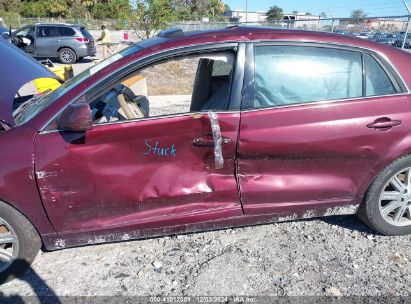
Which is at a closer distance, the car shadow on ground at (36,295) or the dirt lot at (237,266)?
the car shadow on ground at (36,295)

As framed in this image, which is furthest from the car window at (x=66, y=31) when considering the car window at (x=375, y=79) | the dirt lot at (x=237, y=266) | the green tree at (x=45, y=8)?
the green tree at (x=45, y=8)

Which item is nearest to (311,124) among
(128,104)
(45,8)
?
(128,104)

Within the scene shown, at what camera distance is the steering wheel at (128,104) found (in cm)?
283

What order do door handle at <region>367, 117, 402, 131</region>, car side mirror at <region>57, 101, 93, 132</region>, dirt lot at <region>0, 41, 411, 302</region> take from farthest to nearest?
1. door handle at <region>367, 117, 402, 131</region>
2. dirt lot at <region>0, 41, 411, 302</region>
3. car side mirror at <region>57, 101, 93, 132</region>

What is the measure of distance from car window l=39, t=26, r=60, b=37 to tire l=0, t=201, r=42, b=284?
16.3 meters

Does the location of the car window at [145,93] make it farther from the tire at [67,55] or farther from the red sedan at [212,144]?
the tire at [67,55]

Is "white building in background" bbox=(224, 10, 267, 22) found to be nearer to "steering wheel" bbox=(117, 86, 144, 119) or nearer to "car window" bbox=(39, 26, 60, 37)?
"car window" bbox=(39, 26, 60, 37)

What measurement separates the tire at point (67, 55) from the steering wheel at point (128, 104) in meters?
15.6

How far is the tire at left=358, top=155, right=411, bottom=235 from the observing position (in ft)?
9.65

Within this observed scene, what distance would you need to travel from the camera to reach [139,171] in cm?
260

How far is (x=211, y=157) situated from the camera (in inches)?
104

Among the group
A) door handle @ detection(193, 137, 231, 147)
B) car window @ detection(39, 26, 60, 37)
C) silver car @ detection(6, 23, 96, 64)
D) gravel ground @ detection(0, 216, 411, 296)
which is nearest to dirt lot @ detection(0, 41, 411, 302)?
gravel ground @ detection(0, 216, 411, 296)

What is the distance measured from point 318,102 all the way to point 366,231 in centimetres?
133

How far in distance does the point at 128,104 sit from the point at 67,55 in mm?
15770
